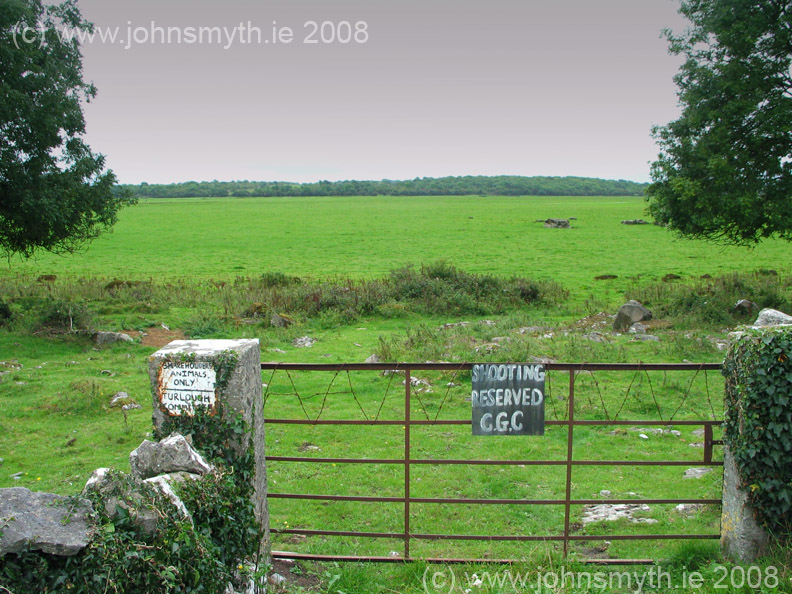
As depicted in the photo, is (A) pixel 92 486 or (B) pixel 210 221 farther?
(B) pixel 210 221

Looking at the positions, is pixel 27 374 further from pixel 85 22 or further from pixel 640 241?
pixel 640 241

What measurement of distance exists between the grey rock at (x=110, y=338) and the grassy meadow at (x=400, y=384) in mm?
412

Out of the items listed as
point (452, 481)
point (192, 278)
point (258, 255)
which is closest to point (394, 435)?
point (452, 481)

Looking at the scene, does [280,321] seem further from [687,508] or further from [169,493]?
[169,493]

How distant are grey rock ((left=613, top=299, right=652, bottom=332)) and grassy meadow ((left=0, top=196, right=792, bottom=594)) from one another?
1.80 feet

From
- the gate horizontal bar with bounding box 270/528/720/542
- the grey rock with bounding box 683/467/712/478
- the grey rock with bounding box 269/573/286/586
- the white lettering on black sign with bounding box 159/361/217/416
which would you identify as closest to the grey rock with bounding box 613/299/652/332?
the grey rock with bounding box 683/467/712/478

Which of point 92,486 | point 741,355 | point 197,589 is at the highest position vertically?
point 741,355

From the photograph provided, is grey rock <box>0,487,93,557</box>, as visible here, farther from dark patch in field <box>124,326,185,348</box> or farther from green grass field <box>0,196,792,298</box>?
green grass field <box>0,196,792,298</box>

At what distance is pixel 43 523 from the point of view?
3820mm

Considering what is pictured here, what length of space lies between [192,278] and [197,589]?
102ft

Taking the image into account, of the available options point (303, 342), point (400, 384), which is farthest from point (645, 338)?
point (303, 342)

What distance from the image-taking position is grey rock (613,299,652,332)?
1916cm

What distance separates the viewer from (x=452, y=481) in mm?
8805

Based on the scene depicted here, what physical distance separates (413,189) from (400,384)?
559 ft
